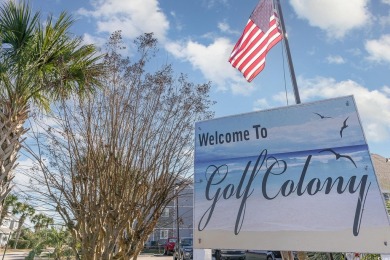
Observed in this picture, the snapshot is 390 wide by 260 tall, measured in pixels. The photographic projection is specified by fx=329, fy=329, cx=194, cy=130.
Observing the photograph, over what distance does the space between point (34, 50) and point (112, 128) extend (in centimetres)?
208

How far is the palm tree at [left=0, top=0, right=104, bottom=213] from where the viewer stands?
18.0 ft

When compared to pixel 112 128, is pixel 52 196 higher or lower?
lower

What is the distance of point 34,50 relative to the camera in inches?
229

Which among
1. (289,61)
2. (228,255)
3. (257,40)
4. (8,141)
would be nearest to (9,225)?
(8,141)

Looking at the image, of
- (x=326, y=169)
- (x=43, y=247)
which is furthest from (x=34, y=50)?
(x=43, y=247)

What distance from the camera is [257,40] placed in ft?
17.3

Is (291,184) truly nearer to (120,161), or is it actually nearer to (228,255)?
(120,161)

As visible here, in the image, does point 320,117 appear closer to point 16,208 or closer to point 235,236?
point 235,236

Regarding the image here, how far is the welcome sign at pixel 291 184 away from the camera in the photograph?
2445 millimetres

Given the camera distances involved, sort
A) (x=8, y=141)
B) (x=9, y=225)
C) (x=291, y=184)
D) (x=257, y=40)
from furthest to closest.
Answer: (x=9, y=225) < (x=8, y=141) < (x=257, y=40) < (x=291, y=184)

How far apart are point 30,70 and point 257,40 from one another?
12.7 ft

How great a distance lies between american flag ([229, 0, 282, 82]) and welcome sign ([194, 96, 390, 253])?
2.28 meters

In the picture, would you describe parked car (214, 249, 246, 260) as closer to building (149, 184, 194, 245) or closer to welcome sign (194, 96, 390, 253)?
building (149, 184, 194, 245)

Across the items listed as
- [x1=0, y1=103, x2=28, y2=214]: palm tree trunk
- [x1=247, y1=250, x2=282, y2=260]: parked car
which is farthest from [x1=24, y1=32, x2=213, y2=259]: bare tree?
[x1=247, y1=250, x2=282, y2=260]: parked car
